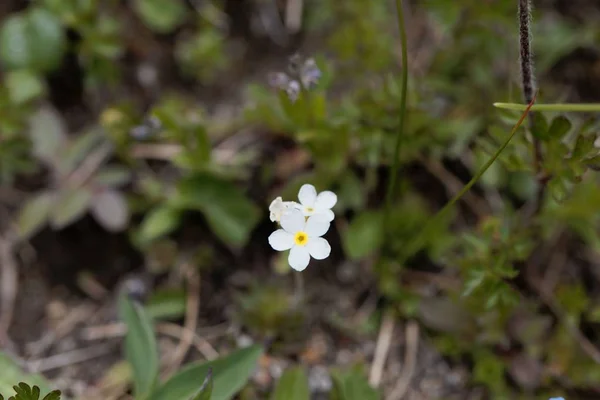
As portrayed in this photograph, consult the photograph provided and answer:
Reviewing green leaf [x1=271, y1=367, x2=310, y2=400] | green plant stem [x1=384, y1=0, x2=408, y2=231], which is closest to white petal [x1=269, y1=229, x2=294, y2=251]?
green plant stem [x1=384, y1=0, x2=408, y2=231]

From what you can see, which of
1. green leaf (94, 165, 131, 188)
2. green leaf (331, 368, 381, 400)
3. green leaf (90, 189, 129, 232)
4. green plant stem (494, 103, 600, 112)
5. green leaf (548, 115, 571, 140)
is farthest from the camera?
green leaf (94, 165, 131, 188)

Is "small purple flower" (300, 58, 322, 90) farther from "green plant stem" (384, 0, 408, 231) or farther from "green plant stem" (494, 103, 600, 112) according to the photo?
"green plant stem" (494, 103, 600, 112)

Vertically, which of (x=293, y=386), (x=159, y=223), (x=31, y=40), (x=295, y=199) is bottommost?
(x=293, y=386)

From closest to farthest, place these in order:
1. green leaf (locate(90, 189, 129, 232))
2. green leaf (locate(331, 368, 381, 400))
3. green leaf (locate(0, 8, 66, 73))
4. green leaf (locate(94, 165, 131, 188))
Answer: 1. green leaf (locate(331, 368, 381, 400))
2. green leaf (locate(90, 189, 129, 232))
3. green leaf (locate(94, 165, 131, 188))
4. green leaf (locate(0, 8, 66, 73))

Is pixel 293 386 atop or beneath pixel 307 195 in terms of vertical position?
beneath

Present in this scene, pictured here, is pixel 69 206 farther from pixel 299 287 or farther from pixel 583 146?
pixel 583 146

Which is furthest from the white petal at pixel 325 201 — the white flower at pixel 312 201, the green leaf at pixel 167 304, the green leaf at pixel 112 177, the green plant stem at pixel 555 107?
the green leaf at pixel 112 177

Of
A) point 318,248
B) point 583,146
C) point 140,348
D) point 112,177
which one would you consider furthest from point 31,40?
point 583,146

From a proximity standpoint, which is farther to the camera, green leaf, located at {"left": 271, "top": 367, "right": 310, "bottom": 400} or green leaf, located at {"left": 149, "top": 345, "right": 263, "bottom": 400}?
green leaf, located at {"left": 271, "top": 367, "right": 310, "bottom": 400}
